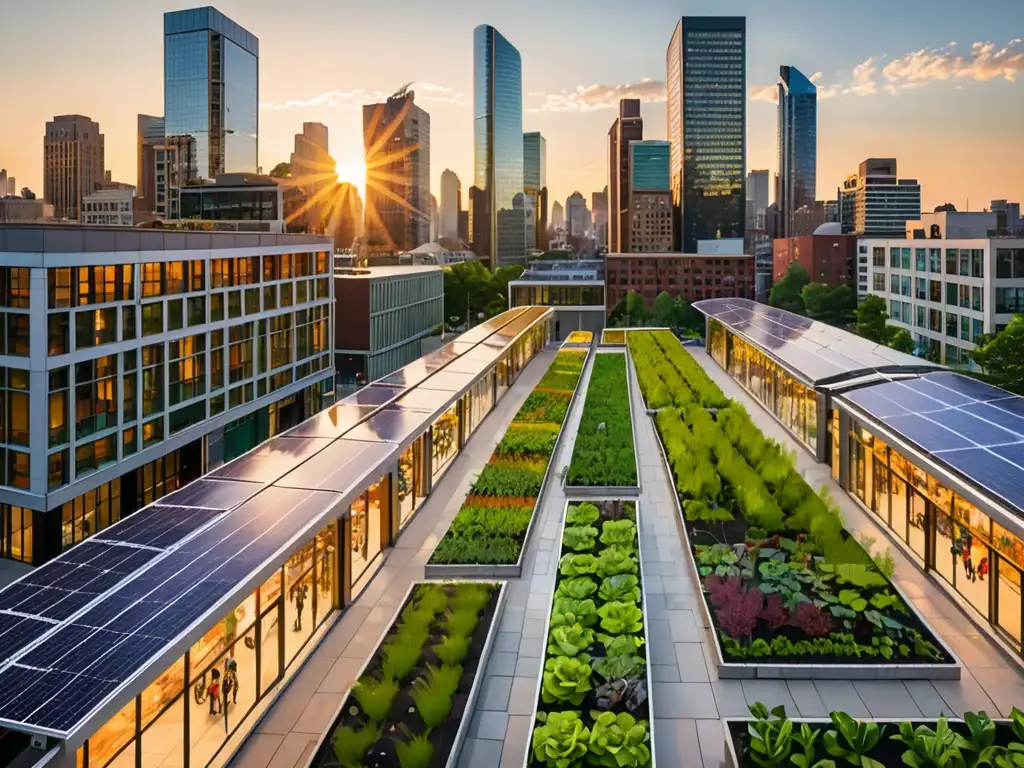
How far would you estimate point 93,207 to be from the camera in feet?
516

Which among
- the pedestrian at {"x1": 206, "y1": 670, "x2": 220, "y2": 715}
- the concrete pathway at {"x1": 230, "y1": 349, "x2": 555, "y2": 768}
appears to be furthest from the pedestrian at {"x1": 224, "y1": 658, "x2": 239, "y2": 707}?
Result: the concrete pathway at {"x1": 230, "y1": 349, "x2": 555, "y2": 768}

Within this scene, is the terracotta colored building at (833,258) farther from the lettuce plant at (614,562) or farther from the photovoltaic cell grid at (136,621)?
the photovoltaic cell grid at (136,621)

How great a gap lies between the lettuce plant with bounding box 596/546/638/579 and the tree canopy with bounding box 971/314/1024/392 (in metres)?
31.1

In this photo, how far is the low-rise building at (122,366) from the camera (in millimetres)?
25188

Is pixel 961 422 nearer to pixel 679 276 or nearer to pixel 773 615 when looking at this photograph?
pixel 773 615

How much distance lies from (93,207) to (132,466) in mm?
148174

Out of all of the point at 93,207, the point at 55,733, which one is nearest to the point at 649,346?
the point at 55,733

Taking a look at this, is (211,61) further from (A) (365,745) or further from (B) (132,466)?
(A) (365,745)

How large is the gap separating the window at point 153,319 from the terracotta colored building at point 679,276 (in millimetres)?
72273

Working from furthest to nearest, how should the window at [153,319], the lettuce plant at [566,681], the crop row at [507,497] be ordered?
1. the window at [153,319]
2. the crop row at [507,497]
3. the lettuce plant at [566,681]

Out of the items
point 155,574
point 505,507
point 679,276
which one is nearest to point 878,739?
point 155,574

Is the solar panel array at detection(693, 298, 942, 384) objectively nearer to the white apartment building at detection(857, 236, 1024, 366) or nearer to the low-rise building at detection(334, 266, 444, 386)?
the white apartment building at detection(857, 236, 1024, 366)

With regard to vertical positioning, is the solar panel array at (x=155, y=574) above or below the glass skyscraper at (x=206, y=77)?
below

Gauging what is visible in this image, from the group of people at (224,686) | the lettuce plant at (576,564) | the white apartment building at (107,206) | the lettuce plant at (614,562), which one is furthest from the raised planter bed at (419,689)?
the white apartment building at (107,206)
